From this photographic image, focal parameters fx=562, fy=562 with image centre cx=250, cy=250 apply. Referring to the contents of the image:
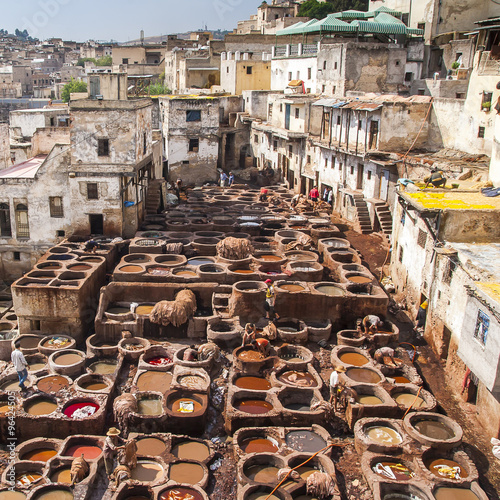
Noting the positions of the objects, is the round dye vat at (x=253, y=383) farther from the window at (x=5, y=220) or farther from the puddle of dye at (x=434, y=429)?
the window at (x=5, y=220)

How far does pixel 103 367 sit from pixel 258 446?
6687 millimetres

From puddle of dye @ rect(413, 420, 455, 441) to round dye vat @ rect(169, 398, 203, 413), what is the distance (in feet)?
20.1

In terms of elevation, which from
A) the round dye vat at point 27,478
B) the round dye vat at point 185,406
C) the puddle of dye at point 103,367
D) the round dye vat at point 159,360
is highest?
the round dye vat at point 185,406

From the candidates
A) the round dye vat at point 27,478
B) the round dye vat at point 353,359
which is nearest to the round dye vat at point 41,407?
the round dye vat at point 27,478

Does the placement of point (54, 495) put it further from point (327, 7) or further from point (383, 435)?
point (327, 7)

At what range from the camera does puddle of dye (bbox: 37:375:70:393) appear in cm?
1722

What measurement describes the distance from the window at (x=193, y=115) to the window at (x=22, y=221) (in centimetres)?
1650

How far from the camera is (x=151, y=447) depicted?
1475 centimetres

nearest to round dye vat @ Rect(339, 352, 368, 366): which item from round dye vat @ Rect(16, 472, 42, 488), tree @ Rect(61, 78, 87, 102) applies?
round dye vat @ Rect(16, 472, 42, 488)

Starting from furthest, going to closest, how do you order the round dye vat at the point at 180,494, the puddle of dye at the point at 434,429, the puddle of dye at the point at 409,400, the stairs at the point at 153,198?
1. the stairs at the point at 153,198
2. the puddle of dye at the point at 409,400
3. the puddle of dye at the point at 434,429
4. the round dye vat at the point at 180,494

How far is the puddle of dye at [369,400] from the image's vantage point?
1645 centimetres

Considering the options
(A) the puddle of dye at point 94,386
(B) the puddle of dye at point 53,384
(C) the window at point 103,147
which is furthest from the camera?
(C) the window at point 103,147

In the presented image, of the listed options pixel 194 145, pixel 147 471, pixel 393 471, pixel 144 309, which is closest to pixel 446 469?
pixel 393 471

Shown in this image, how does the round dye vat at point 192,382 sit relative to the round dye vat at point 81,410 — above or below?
above
